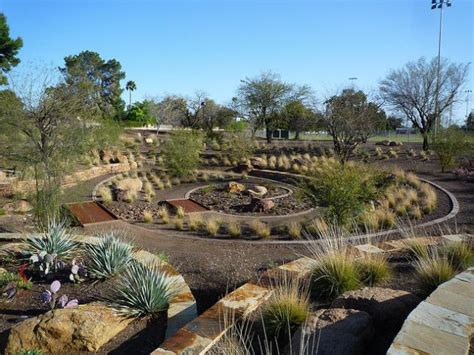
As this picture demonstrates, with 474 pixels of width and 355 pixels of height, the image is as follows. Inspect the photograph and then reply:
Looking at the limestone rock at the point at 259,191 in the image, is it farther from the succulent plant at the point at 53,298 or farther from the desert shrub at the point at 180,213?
the succulent plant at the point at 53,298

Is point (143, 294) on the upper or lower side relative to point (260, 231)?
upper

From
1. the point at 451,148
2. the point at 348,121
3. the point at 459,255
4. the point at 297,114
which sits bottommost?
the point at 459,255

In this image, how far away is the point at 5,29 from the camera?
105 feet

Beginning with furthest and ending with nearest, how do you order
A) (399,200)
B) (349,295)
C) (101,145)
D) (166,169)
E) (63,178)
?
(101,145) < (166,169) < (399,200) < (63,178) < (349,295)

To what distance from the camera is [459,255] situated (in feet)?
17.3

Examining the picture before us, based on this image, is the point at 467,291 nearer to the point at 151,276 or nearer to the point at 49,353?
the point at 151,276

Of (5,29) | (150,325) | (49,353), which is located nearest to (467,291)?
(150,325)

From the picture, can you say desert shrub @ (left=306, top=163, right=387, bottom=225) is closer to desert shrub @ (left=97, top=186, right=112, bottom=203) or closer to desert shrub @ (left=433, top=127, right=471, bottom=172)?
desert shrub @ (left=97, top=186, right=112, bottom=203)

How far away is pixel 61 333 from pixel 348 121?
20.7 m

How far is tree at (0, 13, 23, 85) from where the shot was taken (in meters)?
31.7

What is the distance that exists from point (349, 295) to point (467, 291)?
105 centimetres

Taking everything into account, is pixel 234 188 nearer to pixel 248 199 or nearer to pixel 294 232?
pixel 248 199

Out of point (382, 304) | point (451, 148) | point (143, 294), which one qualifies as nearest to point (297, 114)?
point (451, 148)

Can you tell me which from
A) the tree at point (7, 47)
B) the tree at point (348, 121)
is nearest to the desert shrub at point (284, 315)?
the tree at point (348, 121)
